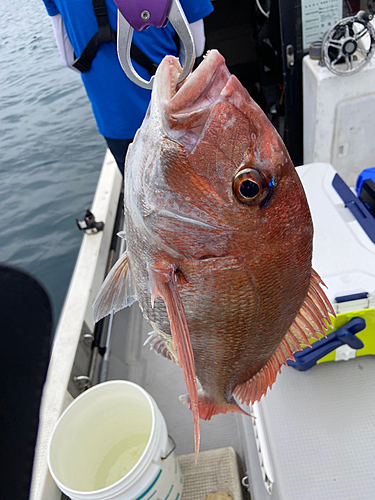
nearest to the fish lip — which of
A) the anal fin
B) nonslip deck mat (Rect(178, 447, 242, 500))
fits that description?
the anal fin

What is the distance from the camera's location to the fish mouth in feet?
1.98

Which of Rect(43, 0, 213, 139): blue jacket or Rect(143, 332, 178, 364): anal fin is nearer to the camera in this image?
Rect(143, 332, 178, 364): anal fin

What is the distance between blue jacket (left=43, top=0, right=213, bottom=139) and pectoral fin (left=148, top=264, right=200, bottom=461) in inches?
55.7

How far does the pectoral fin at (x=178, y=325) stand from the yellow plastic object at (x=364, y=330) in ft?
3.03

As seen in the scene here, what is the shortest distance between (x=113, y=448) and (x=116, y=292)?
1.27 meters

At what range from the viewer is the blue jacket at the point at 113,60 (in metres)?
1.65

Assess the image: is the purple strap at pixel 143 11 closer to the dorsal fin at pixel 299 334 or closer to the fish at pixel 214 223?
the fish at pixel 214 223

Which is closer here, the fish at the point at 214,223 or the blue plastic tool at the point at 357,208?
the fish at the point at 214,223

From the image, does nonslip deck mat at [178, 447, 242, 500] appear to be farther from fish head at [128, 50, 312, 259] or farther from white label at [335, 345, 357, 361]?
fish head at [128, 50, 312, 259]

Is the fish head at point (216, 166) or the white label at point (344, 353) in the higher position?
the fish head at point (216, 166)

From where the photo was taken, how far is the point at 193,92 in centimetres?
61

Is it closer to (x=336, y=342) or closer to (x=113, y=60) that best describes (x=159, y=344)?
(x=336, y=342)

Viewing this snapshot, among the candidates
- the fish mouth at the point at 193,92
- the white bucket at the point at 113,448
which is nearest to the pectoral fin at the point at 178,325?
the fish mouth at the point at 193,92

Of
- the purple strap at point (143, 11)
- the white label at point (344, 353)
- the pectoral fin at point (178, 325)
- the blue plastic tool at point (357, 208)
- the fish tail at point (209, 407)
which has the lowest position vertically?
the white label at point (344, 353)
